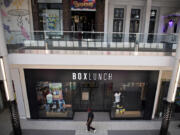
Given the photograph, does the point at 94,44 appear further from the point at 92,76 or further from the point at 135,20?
the point at 135,20

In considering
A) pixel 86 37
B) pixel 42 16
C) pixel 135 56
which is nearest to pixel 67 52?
pixel 86 37

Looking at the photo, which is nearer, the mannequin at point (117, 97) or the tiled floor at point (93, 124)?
the tiled floor at point (93, 124)

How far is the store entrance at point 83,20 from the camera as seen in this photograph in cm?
1009

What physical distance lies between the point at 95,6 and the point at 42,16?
4013mm

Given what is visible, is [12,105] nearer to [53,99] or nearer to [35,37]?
[53,99]

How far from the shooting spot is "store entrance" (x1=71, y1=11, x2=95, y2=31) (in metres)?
10.1

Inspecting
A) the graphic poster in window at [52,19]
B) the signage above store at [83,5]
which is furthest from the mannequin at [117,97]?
the graphic poster in window at [52,19]

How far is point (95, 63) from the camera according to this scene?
605cm

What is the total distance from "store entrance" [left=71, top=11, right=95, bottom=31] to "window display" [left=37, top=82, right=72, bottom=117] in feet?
15.7

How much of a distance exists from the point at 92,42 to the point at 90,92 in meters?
3.28

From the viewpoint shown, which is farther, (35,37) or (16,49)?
(35,37)

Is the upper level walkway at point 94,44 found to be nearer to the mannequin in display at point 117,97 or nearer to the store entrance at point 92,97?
the store entrance at point 92,97

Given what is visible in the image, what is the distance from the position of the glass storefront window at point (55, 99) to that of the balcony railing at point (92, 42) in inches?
94.4

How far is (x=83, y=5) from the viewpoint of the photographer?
31.2ft
